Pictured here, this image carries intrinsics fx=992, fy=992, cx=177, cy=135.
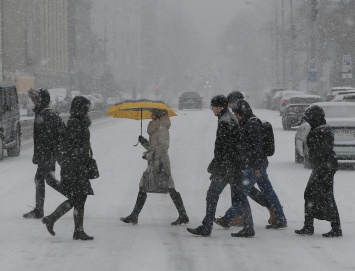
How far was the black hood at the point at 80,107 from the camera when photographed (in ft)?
36.1

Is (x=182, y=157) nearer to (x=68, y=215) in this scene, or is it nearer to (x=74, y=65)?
(x=68, y=215)

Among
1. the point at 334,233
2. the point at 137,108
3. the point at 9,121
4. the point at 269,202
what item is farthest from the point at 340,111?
the point at 334,233

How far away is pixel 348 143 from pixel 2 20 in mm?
76889

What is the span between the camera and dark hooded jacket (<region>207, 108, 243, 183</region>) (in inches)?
444

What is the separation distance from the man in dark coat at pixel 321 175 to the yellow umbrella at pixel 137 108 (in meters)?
1.97

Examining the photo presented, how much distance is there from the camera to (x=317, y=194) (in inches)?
458

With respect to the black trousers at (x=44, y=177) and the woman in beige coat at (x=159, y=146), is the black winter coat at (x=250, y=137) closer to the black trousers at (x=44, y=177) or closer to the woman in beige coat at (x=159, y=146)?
the woman in beige coat at (x=159, y=146)

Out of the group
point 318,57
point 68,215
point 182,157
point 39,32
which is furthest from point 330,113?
point 39,32

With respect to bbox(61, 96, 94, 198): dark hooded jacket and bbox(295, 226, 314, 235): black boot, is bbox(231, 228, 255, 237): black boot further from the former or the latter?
bbox(61, 96, 94, 198): dark hooded jacket

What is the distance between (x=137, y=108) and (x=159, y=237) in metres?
2.43

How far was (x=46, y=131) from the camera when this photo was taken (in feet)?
42.2

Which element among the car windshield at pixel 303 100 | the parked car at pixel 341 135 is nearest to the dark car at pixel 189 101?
the car windshield at pixel 303 100

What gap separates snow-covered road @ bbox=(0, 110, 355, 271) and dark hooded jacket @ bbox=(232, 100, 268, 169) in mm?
925

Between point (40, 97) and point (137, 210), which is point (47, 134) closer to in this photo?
point (40, 97)
